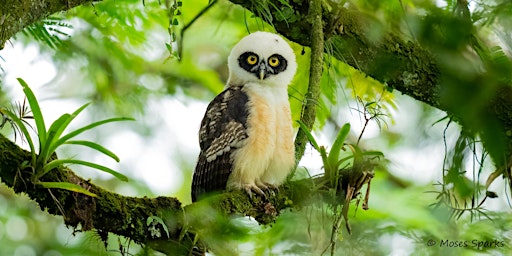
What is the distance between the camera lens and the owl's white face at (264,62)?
249cm

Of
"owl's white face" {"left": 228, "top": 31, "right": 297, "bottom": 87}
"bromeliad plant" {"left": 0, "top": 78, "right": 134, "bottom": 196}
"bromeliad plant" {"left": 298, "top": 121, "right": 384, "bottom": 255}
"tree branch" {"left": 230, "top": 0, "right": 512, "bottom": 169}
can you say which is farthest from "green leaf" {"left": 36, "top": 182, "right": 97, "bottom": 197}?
"owl's white face" {"left": 228, "top": 31, "right": 297, "bottom": 87}

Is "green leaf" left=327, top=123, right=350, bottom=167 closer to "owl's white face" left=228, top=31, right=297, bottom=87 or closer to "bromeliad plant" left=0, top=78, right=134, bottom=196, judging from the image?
"bromeliad plant" left=0, top=78, right=134, bottom=196

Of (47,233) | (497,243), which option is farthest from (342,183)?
(47,233)

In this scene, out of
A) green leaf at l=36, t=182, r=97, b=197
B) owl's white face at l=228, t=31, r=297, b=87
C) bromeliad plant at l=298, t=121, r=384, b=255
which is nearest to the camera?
green leaf at l=36, t=182, r=97, b=197

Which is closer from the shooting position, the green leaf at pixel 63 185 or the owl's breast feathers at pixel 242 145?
the green leaf at pixel 63 185

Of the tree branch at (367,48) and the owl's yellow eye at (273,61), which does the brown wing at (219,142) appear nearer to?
the owl's yellow eye at (273,61)

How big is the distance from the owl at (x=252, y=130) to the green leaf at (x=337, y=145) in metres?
0.48

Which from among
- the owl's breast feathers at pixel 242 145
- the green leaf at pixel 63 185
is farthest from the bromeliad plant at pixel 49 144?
the owl's breast feathers at pixel 242 145

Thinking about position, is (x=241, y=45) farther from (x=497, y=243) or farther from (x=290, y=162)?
(x=497, y=243)

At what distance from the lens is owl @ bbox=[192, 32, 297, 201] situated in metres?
2.36

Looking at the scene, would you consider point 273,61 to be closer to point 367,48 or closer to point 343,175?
point 367,48

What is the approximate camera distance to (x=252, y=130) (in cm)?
239

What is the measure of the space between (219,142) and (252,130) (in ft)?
0.38

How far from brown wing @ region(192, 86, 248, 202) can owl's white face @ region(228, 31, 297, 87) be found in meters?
0.14
